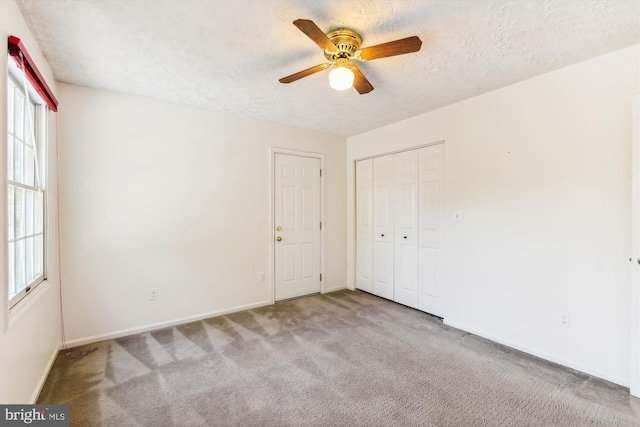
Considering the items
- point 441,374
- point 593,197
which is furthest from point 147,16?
point 593,197

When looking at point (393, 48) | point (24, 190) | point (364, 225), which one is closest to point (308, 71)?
point (393, 48)

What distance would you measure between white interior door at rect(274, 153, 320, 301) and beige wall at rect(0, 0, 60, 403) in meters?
2.18

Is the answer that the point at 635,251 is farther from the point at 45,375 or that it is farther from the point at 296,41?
the point at 45,375

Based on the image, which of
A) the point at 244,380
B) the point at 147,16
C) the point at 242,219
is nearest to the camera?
the point at 147,16

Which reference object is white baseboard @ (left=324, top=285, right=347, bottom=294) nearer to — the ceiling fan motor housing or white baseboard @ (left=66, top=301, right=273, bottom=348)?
white baseboard @ (left=66, top=301, right=273, bottom=348)

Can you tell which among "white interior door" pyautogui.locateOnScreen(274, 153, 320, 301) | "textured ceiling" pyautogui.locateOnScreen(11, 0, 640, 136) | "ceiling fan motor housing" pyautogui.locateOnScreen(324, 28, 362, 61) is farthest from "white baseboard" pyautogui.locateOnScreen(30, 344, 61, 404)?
"ceiling fan motor housing" pyautogui.locateOnScreen(324, 28, 362, 61)

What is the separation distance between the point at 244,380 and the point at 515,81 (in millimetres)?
3389

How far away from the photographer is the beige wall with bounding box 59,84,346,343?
261cm

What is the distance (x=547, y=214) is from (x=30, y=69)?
386 centimetres

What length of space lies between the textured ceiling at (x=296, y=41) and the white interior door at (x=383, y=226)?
4.13 feet

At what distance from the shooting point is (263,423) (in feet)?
5.47

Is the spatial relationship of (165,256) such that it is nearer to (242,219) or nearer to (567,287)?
(242,219)

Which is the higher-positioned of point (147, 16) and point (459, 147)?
point (147, 16)

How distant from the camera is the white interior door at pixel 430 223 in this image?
3.29m
